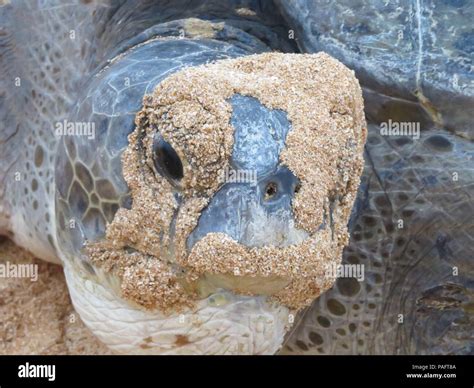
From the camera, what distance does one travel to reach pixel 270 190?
1.50 metres

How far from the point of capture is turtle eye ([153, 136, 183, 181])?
1546mm

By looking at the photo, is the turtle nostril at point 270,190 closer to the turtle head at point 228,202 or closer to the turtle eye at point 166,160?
the turtle head at point 228,202

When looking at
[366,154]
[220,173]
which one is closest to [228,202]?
[220,173]

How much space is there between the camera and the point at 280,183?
150 cm

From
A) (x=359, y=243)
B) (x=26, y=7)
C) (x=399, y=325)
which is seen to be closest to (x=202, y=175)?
(x=359, y=243)

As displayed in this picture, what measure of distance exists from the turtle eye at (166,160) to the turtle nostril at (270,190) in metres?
0.16

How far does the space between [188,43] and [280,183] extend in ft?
1.77

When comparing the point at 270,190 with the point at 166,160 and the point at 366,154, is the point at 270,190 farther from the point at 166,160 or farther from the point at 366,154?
the point at 366,154

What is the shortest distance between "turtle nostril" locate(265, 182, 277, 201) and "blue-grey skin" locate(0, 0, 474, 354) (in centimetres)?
35

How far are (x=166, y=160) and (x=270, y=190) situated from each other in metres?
0.20

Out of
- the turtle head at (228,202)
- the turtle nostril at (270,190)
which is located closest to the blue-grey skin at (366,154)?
the turtle head at (228,202)

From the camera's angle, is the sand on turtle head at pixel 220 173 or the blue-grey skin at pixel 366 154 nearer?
the sand on turtle head at pixel 220 173

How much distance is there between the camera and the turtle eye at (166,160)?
155 cm

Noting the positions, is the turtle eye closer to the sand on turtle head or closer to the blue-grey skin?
the sand on turtle head
